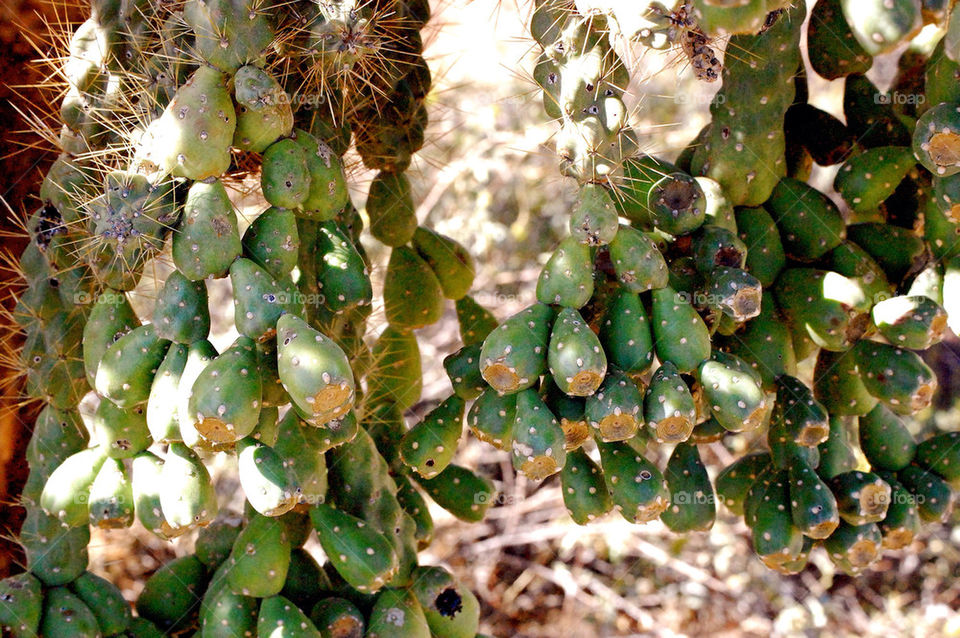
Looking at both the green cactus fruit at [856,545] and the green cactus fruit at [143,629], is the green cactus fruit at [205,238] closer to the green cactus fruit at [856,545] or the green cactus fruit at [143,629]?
the green cactus fruit at [143,629]

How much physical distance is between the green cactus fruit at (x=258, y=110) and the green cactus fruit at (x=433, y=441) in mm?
441

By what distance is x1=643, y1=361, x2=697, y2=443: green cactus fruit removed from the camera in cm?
99

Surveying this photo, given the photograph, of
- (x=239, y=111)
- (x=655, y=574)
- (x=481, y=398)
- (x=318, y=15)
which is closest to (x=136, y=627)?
(x=481, y=398)

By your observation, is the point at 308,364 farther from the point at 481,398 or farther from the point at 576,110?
the point at 576,110

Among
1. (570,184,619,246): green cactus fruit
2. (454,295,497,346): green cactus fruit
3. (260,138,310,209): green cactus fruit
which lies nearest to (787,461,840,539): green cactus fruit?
(570,184,619,246): green cactus fruit

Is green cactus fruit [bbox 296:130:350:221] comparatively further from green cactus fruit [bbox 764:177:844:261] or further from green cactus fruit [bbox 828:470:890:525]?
green cactus fruit [bbox 828:470:890:525]

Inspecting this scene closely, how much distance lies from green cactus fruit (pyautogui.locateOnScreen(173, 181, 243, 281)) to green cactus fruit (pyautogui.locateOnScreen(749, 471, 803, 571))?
0.82 metres

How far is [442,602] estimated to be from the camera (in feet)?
4.31

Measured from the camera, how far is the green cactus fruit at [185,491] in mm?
1015

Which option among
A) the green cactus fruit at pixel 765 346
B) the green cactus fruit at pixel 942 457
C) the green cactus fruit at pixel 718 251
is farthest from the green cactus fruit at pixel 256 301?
the green cactus fruit at pixel 942 457

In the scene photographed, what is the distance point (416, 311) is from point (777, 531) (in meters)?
0.69

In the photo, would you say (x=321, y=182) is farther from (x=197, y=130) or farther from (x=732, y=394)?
(x=732, y=394)

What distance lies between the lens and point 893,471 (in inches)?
53.6

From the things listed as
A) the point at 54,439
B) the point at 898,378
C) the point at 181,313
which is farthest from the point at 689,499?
the point at 54,439
